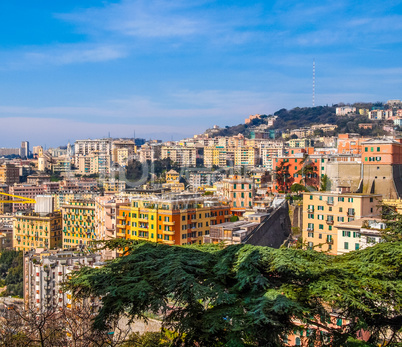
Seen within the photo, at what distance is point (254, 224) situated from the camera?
14.0 meters

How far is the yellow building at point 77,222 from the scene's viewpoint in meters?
25.7

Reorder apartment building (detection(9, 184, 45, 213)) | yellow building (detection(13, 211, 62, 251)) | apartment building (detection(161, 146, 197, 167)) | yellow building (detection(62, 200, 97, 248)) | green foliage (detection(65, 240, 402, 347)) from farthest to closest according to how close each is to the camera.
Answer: apartment building (detection(161, 146, 197, 167)), apartment building (detection(9, 184, 45, 213)), yellow building (detection(13, 211, 62, 251)), yellow building (detection(62, 200, 97, 248)), green foliage (detection(65, 240, 402, 347))

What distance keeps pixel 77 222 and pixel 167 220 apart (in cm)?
1402

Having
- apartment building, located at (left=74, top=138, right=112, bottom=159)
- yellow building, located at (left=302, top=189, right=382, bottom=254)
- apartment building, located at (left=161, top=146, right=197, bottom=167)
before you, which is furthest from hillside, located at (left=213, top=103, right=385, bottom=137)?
yellow building, located at (left=302, top=189, right=382, bottom=254)

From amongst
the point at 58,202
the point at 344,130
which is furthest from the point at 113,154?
the point at 344,130

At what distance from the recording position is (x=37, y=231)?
27250 millimetres

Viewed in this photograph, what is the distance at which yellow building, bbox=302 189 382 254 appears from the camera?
1305 centimetres

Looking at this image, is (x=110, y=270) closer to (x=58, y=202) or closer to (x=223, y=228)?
(x=223, y=228)

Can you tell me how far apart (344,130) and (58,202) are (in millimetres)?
35662

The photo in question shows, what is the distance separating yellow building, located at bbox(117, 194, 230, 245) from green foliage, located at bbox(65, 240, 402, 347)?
32.3ft

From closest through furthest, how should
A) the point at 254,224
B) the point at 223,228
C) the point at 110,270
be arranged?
1. the point at 110,270
2. the point at 223,228
3. the point at 254,224

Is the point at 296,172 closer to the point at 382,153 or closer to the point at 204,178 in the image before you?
the point at 382,153

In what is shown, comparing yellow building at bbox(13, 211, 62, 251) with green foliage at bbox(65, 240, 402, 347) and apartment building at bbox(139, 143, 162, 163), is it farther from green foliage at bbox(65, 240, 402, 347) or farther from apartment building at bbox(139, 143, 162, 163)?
apartment building at bbox(139, 143, 162, 163)

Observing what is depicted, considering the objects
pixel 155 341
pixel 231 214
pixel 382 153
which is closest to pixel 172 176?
pixel 231 214
